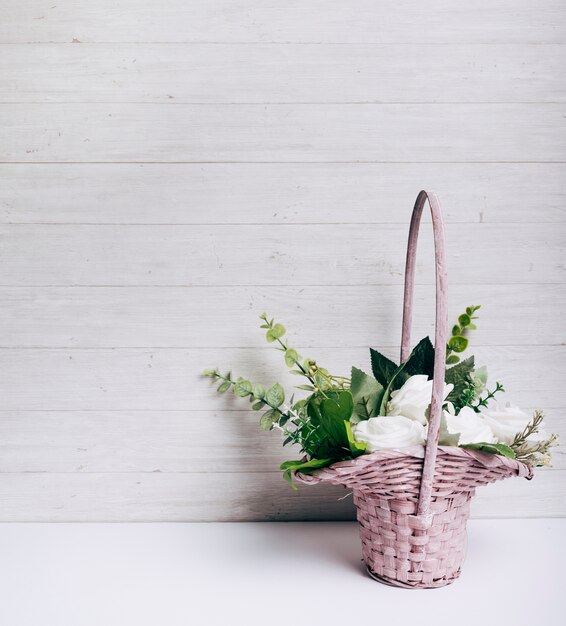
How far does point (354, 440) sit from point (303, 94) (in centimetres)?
62

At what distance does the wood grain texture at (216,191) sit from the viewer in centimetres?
111

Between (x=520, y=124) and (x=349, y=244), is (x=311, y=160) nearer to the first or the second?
(x=349, y=244)

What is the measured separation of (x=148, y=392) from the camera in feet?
3.69

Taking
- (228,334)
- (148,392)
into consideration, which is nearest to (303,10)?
(228,334)

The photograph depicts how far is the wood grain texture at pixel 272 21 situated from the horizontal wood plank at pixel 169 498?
30.0 inches

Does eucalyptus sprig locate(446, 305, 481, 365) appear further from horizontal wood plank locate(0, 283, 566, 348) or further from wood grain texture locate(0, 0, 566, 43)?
wood grain texture locate(0, 0, 566, 43)

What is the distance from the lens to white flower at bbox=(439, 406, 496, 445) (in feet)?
2.71

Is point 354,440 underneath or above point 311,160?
underneath

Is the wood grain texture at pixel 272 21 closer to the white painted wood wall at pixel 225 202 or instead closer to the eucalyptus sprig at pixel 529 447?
the white painted wood wall at pixel 225 202

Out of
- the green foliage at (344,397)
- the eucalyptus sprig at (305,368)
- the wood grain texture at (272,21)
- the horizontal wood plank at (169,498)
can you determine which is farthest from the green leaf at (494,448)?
the wood grain texture at (272,21)

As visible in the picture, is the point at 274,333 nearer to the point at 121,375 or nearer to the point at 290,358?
the point at 290,358

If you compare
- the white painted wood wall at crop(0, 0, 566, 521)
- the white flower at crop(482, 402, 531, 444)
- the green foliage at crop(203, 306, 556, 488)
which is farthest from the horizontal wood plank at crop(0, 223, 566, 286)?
the white flower at crop(482, 402, 531, 444)

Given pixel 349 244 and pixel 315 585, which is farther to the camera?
pixel 349 244

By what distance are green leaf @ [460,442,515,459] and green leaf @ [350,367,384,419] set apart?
143mm
